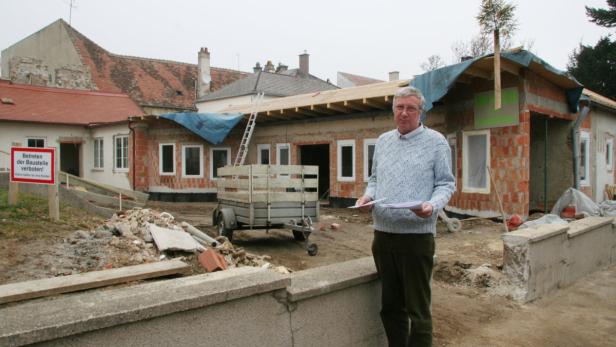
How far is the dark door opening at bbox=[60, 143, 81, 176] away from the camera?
23719 mm

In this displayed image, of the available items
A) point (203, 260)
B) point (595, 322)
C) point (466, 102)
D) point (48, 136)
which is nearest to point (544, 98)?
point (466, 102)

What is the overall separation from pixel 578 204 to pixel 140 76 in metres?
28.2

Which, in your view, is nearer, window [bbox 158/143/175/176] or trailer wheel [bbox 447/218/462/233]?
trailer wheel [bbox 447/218/462/233]

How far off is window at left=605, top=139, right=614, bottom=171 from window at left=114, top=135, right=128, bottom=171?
699 inches

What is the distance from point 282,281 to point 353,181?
490 inches

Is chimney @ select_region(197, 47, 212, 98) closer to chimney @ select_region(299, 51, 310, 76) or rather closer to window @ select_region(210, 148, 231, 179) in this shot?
chimney @ select_region(299, 51, 310, 76)

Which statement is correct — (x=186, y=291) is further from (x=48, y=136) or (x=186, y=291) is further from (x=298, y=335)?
(x=48, y=136)

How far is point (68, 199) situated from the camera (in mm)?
10500

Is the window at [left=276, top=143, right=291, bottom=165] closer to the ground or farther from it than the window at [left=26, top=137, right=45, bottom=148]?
closer to the ground

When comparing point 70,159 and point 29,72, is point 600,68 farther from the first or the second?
point 29,72

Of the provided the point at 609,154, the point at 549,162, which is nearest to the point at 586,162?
the point at 549,162

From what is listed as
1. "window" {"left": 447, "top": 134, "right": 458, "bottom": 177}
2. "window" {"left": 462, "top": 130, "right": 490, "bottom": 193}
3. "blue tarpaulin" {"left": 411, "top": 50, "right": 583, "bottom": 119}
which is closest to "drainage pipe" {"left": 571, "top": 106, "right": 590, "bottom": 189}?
"blue tarpaulin" {"left": 411, "top": 50, "right": 583, "bottom": 119}

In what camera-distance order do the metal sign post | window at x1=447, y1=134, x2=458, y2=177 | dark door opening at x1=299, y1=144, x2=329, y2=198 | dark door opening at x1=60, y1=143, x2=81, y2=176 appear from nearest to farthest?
the metal sign post → window at x1=447, y1=134, x2=458, y2=177 → dark door opening at x1=299, y1=144, x2=329, y2=198 → dark door opening at x1=60, y1=143, x2=81, y2=176

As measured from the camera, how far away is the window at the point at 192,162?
60.2 feet
